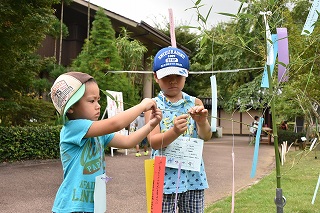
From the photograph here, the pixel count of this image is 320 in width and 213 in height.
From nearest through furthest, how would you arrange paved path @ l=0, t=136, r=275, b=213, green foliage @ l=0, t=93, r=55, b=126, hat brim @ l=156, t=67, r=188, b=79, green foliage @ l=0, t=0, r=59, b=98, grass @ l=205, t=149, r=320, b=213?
hat brim @ l=156, t=67, r=188, b=79 → grass @ l=205, t=149, r=320, b=213 → paved path @ l=0, t=136, r=275, b=213 → green foliage @ l=0, t=0, r=59, b=98 → green foliage @ l=0, t=93, r=55, b=126

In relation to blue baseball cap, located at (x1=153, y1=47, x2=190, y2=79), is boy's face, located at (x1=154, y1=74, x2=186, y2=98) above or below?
below

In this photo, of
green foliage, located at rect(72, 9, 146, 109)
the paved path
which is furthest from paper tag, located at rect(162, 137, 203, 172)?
green foliage, located at rect(72, 9, 146, 109)

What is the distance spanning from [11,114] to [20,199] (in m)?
4.64

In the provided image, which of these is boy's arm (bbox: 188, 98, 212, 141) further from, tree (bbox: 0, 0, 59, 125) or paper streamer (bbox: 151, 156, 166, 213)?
tree (bbox: 0, 0, 59, 125)

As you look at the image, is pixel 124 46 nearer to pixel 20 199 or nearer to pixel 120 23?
pixel 120 23

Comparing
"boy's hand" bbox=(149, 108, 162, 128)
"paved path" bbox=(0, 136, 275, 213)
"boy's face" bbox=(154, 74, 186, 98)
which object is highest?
"boy's face" bbox=(154, 74, 186, 98)

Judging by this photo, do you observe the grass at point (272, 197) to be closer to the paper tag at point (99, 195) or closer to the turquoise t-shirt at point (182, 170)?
the turquoise t-shirt at point (182, 170)

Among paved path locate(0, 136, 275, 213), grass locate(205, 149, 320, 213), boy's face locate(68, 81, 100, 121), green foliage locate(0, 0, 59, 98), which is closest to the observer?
boy's face locate(68, 81, 100, 121)

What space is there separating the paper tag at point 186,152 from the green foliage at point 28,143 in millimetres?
6717

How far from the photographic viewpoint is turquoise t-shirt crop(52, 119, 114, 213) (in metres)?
1.73

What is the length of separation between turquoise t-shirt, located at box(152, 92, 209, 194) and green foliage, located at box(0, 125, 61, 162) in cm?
665

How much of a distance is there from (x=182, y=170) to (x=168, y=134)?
0.24 metres

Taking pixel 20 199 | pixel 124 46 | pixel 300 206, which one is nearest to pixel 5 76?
pixel 20 199

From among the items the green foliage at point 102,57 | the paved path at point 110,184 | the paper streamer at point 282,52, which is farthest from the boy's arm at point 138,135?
the green foliage at point 102,57
